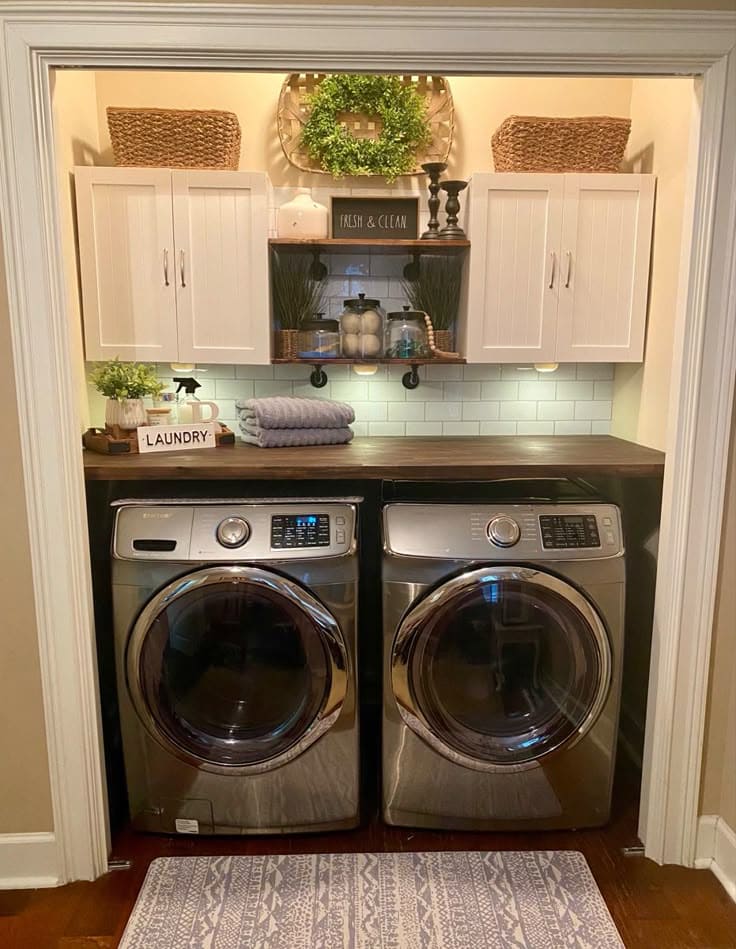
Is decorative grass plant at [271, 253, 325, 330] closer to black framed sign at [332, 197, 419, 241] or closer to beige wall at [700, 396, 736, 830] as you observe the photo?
black framed sign at [332, 197, 419, 241]

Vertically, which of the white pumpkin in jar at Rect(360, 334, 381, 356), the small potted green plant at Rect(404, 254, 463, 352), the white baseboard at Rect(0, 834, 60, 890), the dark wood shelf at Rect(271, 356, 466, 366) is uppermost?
the small potted green plant at Rect(404, 254, 463, 352)

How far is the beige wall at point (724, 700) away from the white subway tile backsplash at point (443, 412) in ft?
3.56

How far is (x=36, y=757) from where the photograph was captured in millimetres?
1827

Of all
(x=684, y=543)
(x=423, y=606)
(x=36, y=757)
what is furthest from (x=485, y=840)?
(x=36, y=757)

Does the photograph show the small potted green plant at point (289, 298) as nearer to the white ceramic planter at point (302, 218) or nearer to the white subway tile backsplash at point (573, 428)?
the white ceramic planter at point (302, 218)

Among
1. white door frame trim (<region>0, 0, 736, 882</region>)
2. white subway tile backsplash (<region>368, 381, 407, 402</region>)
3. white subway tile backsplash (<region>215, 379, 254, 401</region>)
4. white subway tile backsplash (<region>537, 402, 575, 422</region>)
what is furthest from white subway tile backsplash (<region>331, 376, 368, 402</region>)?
white door frame trim (<region>0, 0, 736, 882</region>)

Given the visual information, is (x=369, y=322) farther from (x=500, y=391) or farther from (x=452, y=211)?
(x=500, y=391)

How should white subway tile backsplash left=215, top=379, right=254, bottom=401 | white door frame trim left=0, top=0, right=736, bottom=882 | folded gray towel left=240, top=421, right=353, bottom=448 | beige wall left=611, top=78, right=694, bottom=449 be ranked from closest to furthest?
white door frame trim left=0, top=0, right=736, bottom=882 → beige wall left=611, top=78, right=694, bottom=449 → folded gray towel left=240, top=421, right=353, bottom=448 → white subway tile backsplash left=215, top=379, right=254, bottom=401

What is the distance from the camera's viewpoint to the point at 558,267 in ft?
7.39

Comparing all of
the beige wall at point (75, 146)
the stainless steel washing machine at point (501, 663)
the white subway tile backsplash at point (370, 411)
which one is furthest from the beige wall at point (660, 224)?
the beige wall at point (75, 146)

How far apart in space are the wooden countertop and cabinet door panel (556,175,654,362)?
385 millimetres

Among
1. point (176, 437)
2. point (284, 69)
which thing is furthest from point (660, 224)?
point (176, 437)

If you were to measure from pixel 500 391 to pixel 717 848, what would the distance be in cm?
163

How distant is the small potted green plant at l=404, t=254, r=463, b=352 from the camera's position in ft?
7.89
